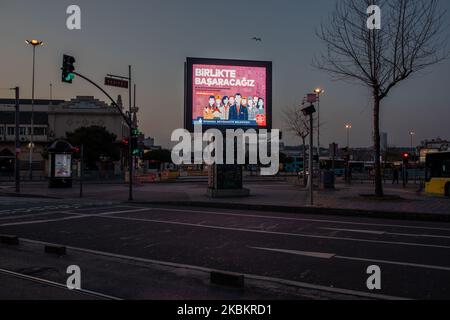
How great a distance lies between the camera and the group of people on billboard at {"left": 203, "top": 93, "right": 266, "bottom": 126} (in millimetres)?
22078

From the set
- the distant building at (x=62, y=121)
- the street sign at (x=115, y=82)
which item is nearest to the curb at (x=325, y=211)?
the street sign at (x=115, y=82)

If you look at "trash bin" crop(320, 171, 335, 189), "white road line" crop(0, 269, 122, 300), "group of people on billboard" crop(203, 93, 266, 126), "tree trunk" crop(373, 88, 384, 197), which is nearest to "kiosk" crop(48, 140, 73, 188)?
"group of people on billboard" crop(203, 93, 266, 126)

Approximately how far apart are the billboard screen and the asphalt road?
7271 mm

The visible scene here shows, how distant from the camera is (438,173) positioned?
74.2 ft

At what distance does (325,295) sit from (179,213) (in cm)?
1105

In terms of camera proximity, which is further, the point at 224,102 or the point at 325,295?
the point at 224,102

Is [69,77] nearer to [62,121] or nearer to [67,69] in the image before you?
[67,69]

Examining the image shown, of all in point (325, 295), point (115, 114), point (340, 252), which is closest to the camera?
point (325, 295)

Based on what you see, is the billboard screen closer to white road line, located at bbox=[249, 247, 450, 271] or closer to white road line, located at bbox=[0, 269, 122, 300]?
white road line, located at bbox=[249, 247, 450, 271]

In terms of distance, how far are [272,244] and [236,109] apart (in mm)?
13509

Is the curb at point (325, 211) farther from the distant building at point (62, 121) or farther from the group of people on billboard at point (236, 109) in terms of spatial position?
the distant building at point (62, 121)
